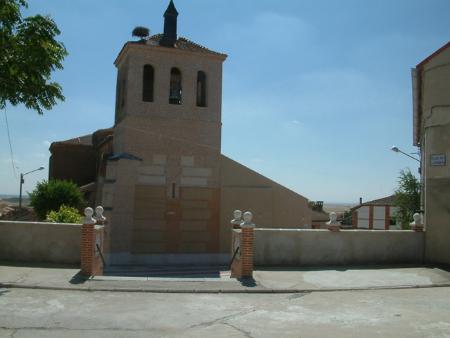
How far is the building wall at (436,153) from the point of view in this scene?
15695mm

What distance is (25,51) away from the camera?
12.3m

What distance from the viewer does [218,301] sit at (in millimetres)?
10633

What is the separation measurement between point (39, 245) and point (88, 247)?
9.01 feet

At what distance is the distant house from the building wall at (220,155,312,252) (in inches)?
1562

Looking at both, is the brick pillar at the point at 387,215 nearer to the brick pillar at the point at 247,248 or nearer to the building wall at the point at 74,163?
the building wall at the point at 74,163

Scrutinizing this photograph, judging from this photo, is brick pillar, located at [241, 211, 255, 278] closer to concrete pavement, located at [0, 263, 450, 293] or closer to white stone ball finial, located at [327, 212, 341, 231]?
concrete pavement, located at [0, 263, 450, 293]

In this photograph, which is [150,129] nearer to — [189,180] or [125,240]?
[189,180]

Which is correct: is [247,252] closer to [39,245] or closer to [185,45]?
[39,245]

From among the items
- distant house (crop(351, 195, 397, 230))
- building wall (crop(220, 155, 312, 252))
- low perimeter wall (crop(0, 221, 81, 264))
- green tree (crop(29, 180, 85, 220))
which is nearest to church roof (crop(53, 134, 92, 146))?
green tree (crop(29, 180, 85, 220))

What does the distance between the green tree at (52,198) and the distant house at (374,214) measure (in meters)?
45.7

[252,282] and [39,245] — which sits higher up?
Result: [39,245]

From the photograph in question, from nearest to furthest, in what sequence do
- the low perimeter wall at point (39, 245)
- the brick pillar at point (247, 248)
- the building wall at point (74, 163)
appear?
the brick pillar at point (247, 248) < the low perimeter wall at point (39, 245) < the building wall at point (74, 163)

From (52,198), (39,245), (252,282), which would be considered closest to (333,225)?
(252,282)

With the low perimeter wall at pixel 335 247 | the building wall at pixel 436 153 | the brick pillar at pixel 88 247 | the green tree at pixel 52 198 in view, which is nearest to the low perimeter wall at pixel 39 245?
the brick pillar at pixel 88 247
